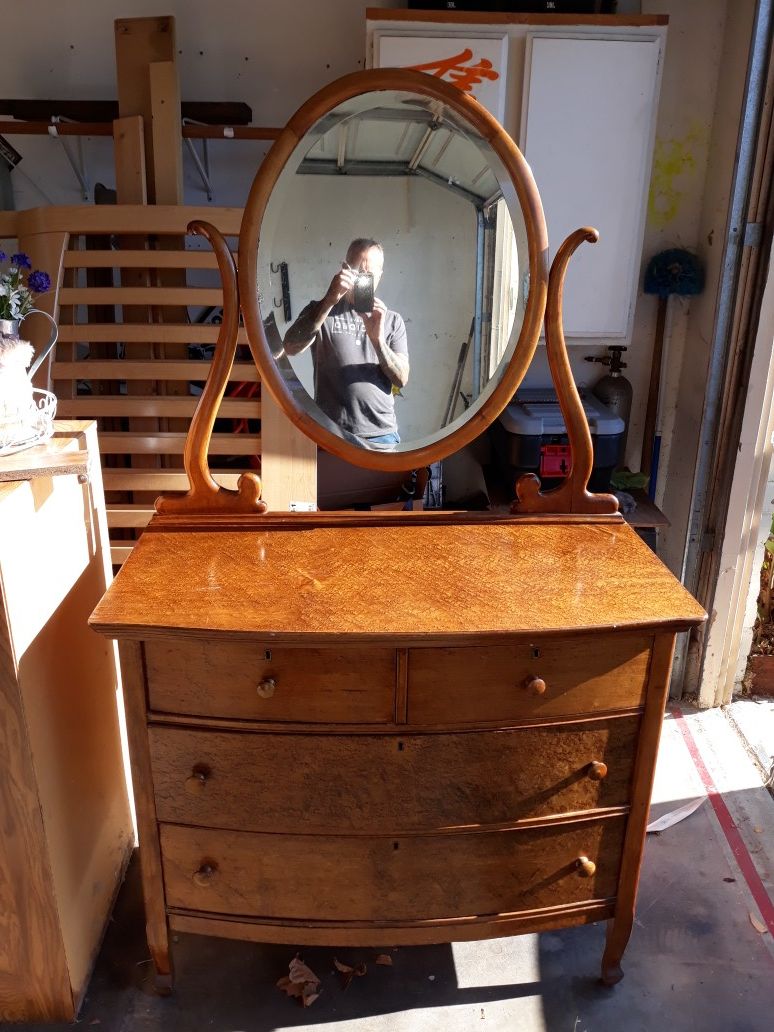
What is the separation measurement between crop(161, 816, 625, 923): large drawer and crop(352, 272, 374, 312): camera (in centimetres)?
104

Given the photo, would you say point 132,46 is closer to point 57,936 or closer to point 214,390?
point 214,390

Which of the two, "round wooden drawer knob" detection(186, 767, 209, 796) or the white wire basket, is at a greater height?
the white wire basket

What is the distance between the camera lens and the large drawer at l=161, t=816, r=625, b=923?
62.2 inches

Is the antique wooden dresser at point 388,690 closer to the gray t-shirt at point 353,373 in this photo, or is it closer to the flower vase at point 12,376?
the gray t-shirt at point 353,373

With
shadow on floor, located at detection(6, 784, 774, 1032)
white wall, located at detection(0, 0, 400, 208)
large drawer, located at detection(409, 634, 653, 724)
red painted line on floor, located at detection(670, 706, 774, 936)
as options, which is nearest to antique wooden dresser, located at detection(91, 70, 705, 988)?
large drawer, located at detection(409, 634, 653, 724)

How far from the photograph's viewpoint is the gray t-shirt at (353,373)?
5.57 feet

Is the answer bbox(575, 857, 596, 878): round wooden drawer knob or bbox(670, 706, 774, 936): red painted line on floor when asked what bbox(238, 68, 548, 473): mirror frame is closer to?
bbox(575, 857, 596, 878): round wooden drawer knob

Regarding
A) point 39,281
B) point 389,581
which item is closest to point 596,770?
point 389,581

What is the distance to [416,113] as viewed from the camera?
5.34 feet

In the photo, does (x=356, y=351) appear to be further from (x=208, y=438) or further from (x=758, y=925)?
(x=758, y=925)

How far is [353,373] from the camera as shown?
1.74m

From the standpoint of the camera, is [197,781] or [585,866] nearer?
[197,781]

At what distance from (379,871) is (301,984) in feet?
1.33

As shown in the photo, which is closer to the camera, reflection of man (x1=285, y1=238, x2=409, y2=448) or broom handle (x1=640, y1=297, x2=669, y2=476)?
reflection of man (x1=285, y1=238, x2=409, y2=448)
